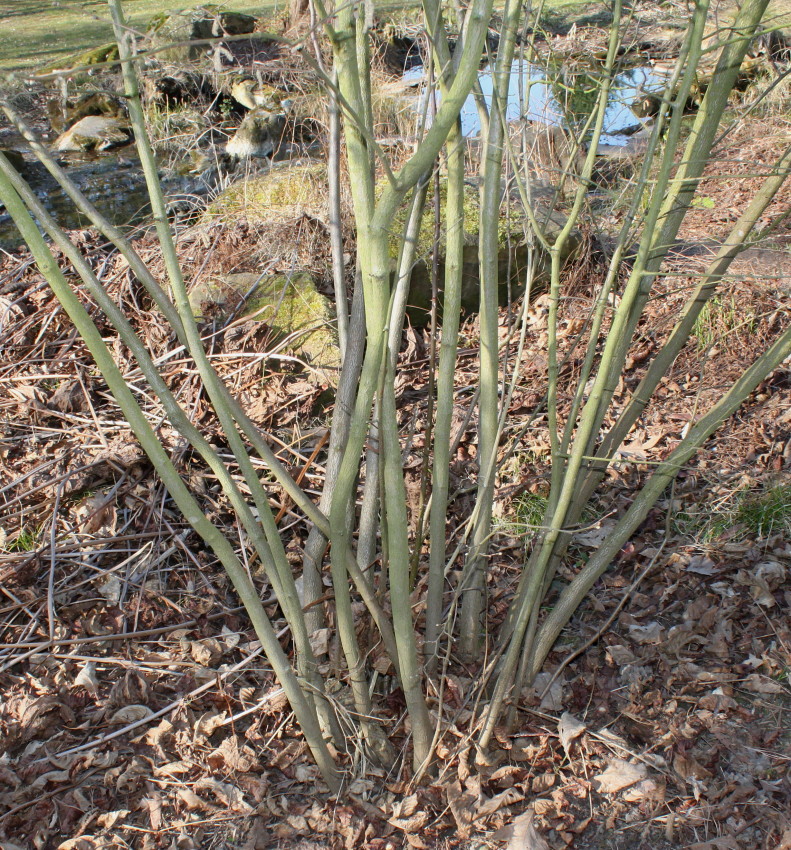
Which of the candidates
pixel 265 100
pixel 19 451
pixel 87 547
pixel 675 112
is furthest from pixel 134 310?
pixel 265 100

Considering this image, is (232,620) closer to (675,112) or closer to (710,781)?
(710,781)

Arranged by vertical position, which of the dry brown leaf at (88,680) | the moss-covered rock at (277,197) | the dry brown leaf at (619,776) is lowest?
the dry brown leaf at (619,776)

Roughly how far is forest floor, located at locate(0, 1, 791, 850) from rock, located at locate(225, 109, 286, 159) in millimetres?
6378

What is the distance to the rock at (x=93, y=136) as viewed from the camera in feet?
36.7

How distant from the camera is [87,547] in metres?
3.01

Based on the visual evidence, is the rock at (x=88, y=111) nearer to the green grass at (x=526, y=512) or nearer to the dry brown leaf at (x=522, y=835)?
the green grass at (x=526, y=512)

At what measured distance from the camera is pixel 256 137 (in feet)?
32.1

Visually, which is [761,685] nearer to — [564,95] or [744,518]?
[744,518]

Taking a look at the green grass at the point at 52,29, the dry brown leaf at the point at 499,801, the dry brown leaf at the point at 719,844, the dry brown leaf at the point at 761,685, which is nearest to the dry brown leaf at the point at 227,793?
the dry brown leaf at the point at 499,801

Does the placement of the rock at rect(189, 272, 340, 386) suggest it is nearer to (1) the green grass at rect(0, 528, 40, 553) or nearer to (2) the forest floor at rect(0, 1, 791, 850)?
(2) the forest floor at rect(0, 1, 791, 850)

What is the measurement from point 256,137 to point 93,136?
3.16 m

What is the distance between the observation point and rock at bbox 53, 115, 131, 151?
1117 cm

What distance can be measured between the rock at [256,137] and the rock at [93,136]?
2.31m

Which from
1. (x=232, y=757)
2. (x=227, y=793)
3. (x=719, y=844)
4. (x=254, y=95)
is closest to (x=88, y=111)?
(x=254, y=95)
